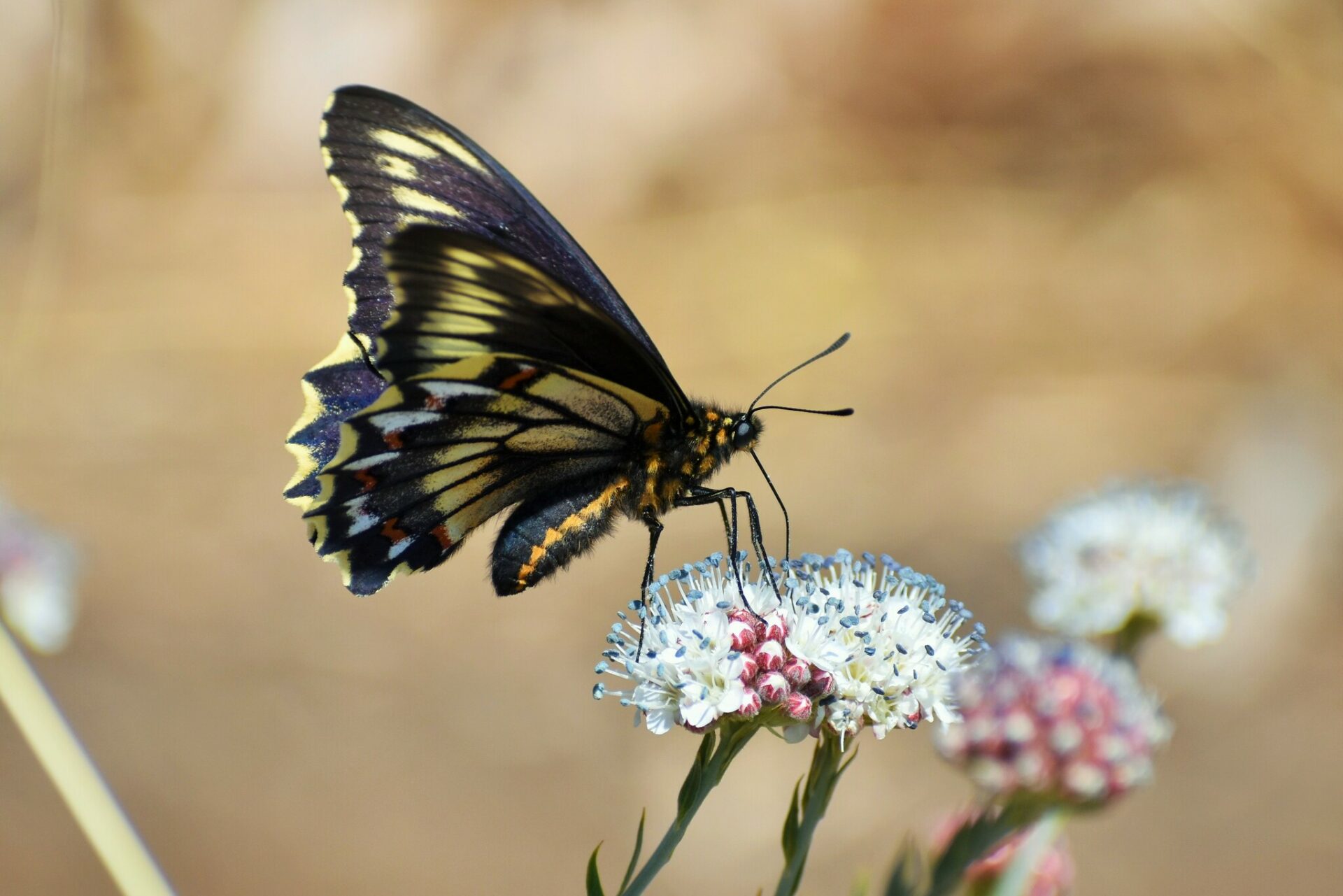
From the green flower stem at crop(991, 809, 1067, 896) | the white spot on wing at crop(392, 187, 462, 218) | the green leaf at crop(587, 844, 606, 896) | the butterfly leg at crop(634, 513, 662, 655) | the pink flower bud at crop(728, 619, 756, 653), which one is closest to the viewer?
the green flower stem at crop(991, 809, 1067, 896)

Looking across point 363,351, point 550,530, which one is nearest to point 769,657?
point 550,530

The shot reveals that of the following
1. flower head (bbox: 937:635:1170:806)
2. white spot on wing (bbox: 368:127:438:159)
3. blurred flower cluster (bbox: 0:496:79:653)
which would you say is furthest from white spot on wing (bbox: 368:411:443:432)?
flower head (bbox: 937:635:1170:806)

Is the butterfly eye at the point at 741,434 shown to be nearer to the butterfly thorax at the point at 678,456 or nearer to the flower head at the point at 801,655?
the butterfly thorax at the point at 678,456

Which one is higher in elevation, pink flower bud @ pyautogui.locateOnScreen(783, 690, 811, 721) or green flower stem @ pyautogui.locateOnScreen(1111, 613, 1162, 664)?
green flower stem @ pyautogui.locateOnScreen(1111, 613, 1162, 664)

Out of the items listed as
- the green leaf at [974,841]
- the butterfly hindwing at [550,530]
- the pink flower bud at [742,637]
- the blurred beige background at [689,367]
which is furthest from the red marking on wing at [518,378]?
the blurred beige background at [689,367]


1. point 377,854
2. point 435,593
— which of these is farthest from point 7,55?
point 377,854

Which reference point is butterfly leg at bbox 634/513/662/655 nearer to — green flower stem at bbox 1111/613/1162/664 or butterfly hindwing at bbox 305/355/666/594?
butterfly hindwing at bbox 305/355/666/594
